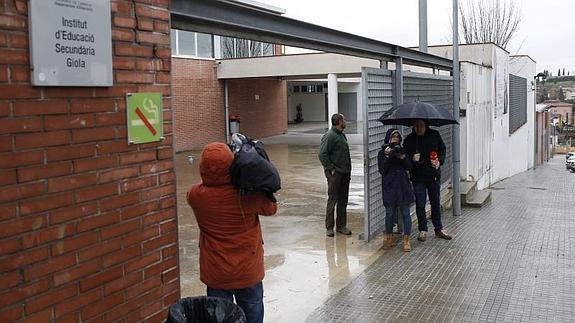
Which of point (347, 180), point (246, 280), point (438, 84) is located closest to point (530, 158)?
point (438, 84)

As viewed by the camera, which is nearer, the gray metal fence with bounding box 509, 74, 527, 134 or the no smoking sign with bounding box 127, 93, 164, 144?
the no smoking sign with bounding box 127, 93, 164, 144

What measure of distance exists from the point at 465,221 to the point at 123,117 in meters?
7.47

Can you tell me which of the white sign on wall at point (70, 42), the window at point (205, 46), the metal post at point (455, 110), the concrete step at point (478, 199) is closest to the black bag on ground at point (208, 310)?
the white sign on wall at point (70, 42)

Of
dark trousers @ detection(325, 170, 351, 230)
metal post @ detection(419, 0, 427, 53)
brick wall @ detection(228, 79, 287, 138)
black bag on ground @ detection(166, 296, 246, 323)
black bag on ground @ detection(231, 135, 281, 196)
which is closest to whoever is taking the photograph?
black bag on ground @ detection(166, 296, 246, 323)

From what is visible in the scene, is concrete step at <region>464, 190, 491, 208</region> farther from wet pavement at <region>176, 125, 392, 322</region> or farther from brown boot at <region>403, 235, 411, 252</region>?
brown boot at <region>403, 235, 411, 252</region>

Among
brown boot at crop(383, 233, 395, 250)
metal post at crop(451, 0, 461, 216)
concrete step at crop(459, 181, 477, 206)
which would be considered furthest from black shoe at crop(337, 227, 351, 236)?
concrete step at crop(459, 181, 477, 206)

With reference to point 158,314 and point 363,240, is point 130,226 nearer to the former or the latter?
point 158,314

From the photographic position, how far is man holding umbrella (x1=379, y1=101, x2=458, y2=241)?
743 cm

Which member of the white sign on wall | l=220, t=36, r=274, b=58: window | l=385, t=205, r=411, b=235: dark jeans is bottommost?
l=385, t=205, r=411, b=235: dark jeans

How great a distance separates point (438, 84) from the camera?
10.7 meters

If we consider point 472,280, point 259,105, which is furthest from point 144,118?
point 259,105

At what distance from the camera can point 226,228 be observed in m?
3.62

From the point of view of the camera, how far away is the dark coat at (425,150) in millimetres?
7637

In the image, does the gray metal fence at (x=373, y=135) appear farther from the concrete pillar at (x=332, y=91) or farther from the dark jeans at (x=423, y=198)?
the concrete pillar at (x=332, y=91)
